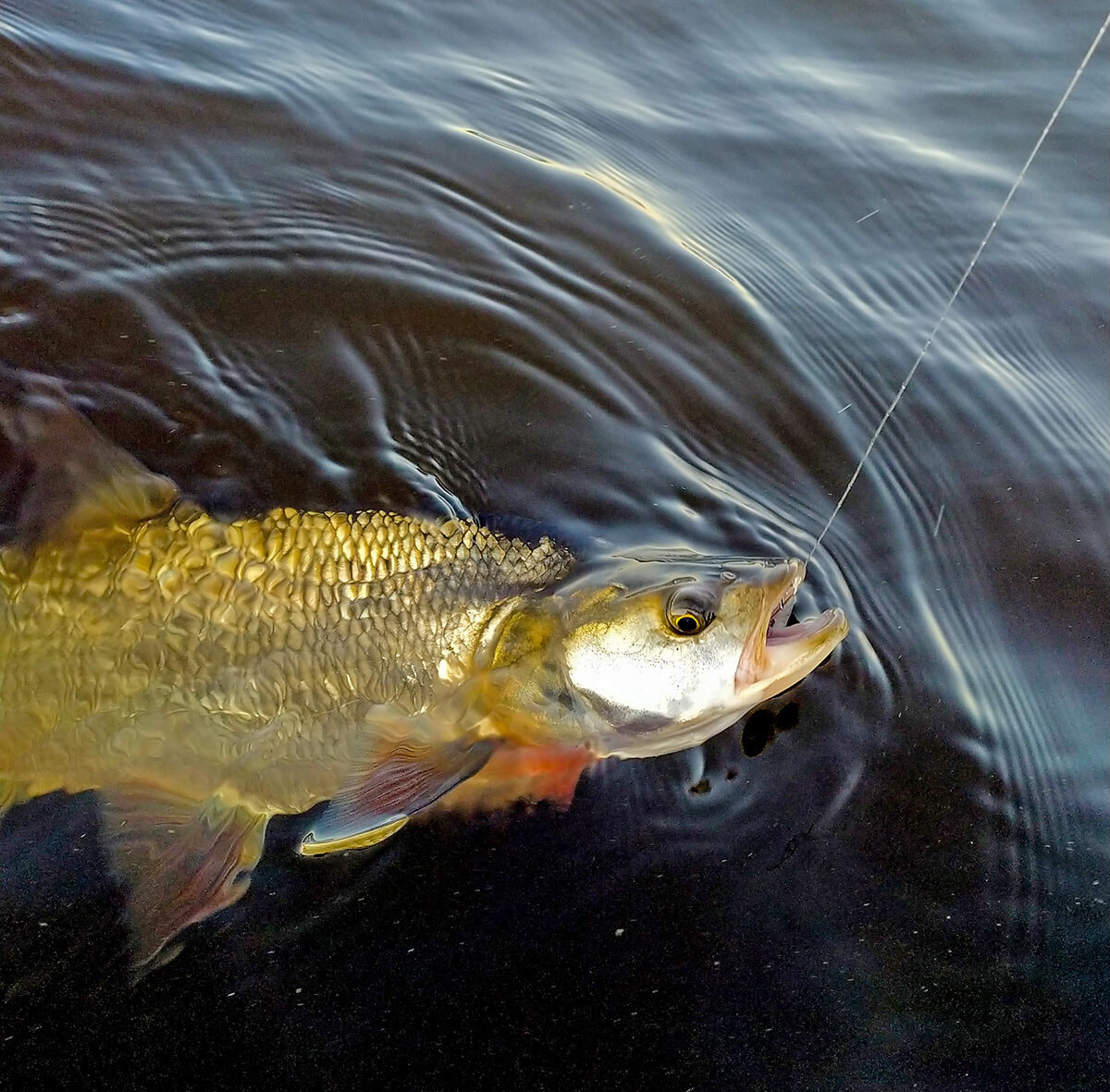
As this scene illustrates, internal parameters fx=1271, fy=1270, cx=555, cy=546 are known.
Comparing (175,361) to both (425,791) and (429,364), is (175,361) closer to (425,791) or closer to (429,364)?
(429,364)

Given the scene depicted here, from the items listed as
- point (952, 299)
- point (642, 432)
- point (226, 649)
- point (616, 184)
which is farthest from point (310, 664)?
point (952, 299)

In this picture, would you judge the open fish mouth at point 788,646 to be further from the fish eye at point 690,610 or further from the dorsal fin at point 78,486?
the dorsal fin at point 78,486

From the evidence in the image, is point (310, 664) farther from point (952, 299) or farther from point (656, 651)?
point (952, 299)

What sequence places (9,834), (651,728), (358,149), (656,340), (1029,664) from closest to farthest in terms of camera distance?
(9,834) < (651,728) < (1029,664) < (656,340) < (358,149)

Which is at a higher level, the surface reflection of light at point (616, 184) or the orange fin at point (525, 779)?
the surface reflection of light at point (616, 184)

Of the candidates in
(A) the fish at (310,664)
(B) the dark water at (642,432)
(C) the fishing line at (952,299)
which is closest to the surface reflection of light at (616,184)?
(B) the dark water at (642,432)

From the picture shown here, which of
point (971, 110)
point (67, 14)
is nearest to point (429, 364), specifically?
point (67, 14)
